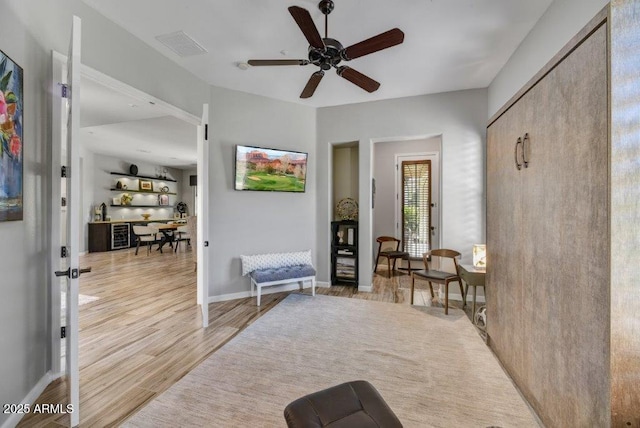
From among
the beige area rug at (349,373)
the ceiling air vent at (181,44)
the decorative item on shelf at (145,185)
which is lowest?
the beige area rug at (349,373)

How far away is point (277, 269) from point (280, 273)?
0.18 metres

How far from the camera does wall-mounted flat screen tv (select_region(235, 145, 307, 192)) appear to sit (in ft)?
12.8

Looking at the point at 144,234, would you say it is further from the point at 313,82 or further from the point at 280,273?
the point at 313,82

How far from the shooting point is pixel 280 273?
12.4 ft

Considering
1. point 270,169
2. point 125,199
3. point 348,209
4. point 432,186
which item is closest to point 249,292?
point 270,169

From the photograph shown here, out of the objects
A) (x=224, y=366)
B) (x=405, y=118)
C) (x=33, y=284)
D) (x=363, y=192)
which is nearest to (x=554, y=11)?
(x=405, y=118)

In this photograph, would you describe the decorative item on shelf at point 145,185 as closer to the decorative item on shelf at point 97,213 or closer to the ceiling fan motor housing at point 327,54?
the decorative item on shelf at point 97,213

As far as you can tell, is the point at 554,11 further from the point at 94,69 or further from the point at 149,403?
the point at 149,403

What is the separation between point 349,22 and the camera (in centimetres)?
239

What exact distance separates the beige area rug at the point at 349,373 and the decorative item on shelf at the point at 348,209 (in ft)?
5.76

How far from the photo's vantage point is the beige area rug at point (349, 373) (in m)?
1.72

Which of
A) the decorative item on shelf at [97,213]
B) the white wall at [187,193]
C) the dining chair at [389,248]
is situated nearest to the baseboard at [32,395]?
the dining chair at [389,248]

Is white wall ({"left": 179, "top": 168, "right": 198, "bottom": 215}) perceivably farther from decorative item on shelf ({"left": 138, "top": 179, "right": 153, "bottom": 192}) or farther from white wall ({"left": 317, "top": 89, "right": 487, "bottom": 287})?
white wall ({"left": 317, "top": 89, "right": 487, "bottom": 287})

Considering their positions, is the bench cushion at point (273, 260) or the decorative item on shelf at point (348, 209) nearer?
the bench cushion at point (273, 260)
